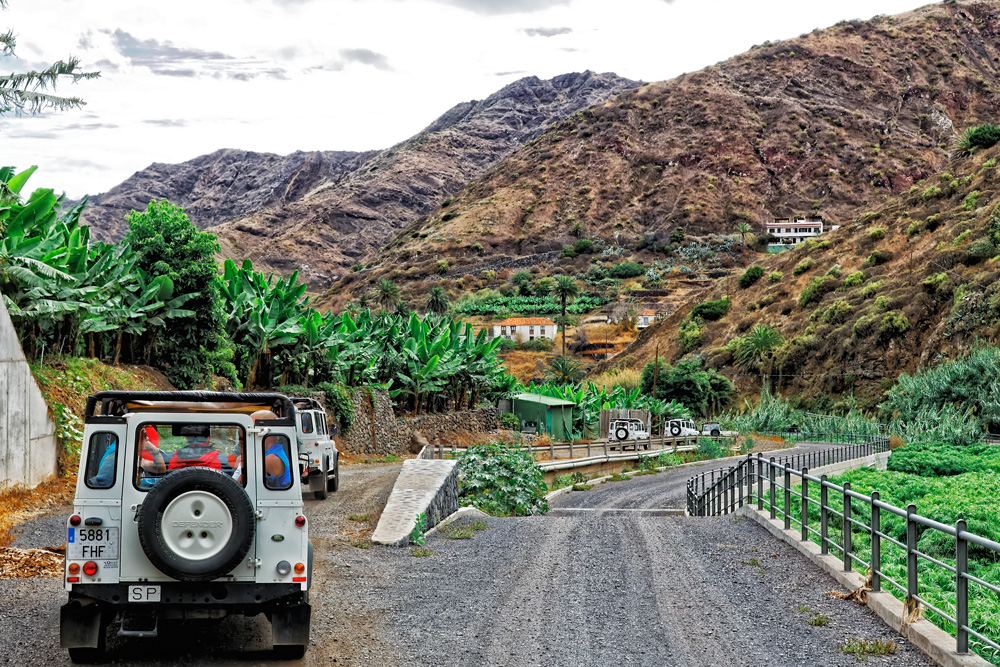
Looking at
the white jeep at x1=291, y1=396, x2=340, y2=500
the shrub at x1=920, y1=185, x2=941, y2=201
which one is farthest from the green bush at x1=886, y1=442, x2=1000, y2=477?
the shrub at x1=920, y1=185, x2=941, y2=201

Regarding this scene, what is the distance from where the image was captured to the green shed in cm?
4938

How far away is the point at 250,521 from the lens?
21.5ft

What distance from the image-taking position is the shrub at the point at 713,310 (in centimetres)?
8400

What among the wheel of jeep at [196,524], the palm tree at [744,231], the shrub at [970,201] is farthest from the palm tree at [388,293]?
the wheel of jeep at [196,524]

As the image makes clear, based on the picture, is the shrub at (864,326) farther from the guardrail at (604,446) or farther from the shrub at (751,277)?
the shrub at (751,277)

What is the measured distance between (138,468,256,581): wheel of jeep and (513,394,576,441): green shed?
42771 mm

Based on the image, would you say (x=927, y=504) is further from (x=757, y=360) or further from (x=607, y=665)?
(x=757, y=360)

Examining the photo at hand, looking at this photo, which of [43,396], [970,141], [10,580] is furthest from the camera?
[970,141]

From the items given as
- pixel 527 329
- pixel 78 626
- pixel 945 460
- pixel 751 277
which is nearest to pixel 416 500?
pixel 78 626

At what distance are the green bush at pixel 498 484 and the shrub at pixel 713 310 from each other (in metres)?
61.0

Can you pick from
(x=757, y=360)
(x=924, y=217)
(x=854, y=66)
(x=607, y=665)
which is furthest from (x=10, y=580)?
(x=854, y=66)

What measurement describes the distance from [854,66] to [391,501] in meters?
184

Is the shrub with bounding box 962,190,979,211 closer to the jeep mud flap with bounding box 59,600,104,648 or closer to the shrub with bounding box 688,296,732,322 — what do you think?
the shrub with bounding box 688,296,732,322

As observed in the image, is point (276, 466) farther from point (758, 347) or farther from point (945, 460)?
point (758, 347)
